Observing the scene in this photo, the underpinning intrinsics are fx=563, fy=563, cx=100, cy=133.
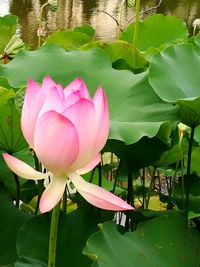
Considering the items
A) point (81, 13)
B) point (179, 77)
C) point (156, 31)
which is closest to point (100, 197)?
point (179, 77)

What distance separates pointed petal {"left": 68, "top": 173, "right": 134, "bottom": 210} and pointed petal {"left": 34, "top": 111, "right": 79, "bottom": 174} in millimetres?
24

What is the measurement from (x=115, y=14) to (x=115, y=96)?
6.50m

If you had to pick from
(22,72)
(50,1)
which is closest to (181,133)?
(22,72)

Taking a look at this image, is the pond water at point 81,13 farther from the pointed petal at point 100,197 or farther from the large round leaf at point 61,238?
the pointed petal at point 100,197

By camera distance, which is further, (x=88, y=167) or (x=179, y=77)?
(x=179, y=77)

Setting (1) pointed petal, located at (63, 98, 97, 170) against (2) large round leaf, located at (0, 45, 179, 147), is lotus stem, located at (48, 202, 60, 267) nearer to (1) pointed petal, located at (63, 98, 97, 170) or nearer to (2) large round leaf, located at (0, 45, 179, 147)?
(1) pointed petal, located at (63, 98, 97, 170)

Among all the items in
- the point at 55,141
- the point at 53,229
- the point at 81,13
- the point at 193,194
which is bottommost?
the point at 81,13

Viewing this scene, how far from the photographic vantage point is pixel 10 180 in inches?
42.4

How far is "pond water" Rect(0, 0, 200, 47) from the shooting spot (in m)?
5.74

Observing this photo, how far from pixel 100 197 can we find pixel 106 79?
433 millimetres

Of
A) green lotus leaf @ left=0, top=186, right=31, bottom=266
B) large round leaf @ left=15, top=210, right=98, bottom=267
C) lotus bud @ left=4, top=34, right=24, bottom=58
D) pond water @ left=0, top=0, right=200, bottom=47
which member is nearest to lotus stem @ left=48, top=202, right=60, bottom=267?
large round leaf @ left=15, top=210, right=98, bottom=267

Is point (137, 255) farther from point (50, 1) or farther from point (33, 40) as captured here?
point (33, 40)

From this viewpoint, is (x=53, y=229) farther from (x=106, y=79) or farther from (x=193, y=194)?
(x=193, y=194)

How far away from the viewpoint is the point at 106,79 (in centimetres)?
95
